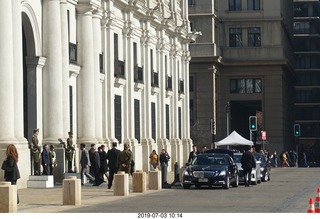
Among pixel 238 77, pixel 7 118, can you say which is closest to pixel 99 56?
pixel 7 118

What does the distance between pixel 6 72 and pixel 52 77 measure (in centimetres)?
631

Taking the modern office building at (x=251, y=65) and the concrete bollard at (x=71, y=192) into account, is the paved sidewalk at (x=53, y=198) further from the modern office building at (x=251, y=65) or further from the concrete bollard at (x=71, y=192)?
the modern office building at (x=251, y=65)

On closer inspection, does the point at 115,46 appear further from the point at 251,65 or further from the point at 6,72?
the point at 251,65

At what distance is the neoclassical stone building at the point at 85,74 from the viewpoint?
43750 millimetres

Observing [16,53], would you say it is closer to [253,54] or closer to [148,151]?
[148,151]

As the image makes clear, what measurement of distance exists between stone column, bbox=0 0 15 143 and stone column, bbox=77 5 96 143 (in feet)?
37.6

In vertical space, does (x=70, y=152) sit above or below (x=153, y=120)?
below

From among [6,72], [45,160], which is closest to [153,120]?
[45,160]

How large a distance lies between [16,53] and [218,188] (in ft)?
30.4

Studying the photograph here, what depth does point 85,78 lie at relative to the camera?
5425 centimetres

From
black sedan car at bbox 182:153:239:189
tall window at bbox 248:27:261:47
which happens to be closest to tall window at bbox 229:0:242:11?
tall window at bbox 248:27:261:47

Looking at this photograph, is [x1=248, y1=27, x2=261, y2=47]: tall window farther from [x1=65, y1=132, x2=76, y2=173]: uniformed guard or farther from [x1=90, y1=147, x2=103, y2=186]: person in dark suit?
[x1=90, y1=147, x2=103, y2=186]: person in dark suit

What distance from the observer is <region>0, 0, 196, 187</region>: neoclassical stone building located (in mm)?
43750

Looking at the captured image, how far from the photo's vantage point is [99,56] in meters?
56.8
